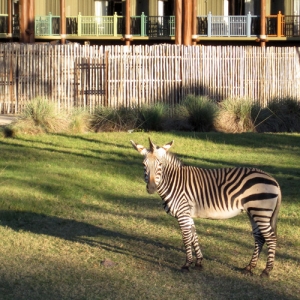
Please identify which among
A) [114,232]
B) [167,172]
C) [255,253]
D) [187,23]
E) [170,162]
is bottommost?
[114,232]

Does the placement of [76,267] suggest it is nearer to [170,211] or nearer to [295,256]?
[170,211]

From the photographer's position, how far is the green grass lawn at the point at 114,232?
24.3 ft

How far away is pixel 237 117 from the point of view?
2005 cm

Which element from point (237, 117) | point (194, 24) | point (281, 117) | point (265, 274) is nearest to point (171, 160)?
point (265, 274)

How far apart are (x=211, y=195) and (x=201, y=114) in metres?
11.8

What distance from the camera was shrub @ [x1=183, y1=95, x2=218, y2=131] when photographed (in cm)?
1978

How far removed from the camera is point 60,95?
23281 millimetres

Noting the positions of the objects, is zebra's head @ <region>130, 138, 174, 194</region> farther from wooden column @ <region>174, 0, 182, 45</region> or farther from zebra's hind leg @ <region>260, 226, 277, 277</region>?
wooden column @ <region>174, 0, 182, 45</region>

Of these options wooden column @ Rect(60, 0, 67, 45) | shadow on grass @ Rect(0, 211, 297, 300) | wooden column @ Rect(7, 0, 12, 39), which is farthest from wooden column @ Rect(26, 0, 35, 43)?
shadow on grass @ Rect(0, 211, 297, 300)

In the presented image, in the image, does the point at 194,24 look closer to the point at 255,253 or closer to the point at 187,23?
the point at 187,23

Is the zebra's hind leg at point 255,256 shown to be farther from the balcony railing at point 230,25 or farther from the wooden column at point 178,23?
the balcony railing at point 230,25

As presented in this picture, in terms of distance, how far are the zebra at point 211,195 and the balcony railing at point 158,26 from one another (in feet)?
84.3

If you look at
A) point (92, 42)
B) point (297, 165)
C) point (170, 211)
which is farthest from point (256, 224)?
point (92, 42)

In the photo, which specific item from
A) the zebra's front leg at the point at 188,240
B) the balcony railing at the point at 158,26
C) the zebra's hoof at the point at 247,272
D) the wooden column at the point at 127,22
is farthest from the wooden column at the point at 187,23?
the zebra's hoof at the point at 247,272
